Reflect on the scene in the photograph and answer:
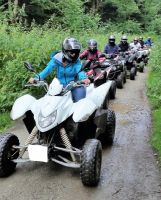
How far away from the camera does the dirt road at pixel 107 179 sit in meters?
5.48

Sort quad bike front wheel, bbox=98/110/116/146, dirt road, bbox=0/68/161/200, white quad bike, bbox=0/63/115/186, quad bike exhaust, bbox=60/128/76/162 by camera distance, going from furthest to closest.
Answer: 1. quad bike front wheel, bbox=98/110/116/146
2. quad bike exhaust, bbox=60/128/76/162
3. white quad bike, bbox=0/63/115/186
4. dirt road, bbox=0/68/161/200

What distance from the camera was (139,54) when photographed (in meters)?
20.7

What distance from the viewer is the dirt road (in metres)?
5.48

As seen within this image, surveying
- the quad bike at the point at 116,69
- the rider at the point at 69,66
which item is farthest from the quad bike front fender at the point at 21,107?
the quad bike at the point at 116,69

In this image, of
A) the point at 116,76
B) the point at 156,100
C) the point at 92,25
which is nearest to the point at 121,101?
the point at 156,100

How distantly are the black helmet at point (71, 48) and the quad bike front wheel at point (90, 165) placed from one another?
69.1 inches

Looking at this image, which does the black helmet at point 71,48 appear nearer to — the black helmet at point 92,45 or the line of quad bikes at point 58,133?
the line of quad bikes at point 58,133

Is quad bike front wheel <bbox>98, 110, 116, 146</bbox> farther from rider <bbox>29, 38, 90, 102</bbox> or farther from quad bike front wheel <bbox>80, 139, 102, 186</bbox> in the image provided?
quad bike front wheel <bbox>80, 139, 102, 186</bbox>

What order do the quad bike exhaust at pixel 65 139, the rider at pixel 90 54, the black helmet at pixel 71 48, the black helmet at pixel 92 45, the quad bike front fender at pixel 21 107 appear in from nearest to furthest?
the quad bike exhaust at pixel 65 139 < the quad bike front fender at pixel 21 107 < the black helmet at pixel 71 48 < the black helmet at pixel 92 45 < the rider at pixel 90 54

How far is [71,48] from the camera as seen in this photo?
6652 mm

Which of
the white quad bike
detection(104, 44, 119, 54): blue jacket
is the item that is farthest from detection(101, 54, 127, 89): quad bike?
the white quad bike

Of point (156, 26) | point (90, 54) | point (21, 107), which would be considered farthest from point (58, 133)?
point (156, 26)

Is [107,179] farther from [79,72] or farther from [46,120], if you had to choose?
[79,72]

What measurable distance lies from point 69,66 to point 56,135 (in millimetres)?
1479
